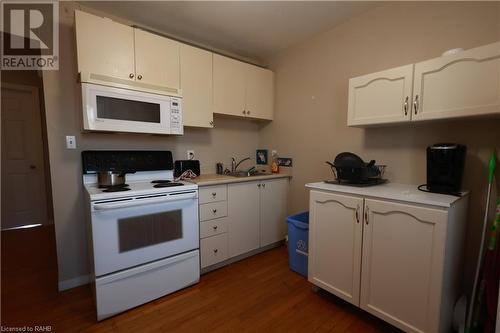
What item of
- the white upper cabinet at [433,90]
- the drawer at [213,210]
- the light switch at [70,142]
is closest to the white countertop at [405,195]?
the white upper cabinet at [433,90]

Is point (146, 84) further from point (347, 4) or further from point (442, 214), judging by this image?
point (442, 214)

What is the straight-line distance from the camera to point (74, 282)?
6.55ft

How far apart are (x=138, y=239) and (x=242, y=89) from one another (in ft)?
6.17

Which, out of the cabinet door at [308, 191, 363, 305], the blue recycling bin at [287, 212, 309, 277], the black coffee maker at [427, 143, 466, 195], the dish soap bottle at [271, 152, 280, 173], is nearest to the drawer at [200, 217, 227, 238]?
the blue recycling bin at [287, 212, 309, 277]

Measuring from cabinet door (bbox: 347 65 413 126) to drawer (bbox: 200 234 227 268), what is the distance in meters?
1.59


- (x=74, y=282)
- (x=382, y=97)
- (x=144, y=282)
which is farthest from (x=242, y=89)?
(x=74, y=282)

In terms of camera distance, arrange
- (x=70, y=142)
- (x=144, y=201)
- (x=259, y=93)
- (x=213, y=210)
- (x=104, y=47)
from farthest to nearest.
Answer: (x=259, y=93) → (x=213, y=210) → (x=70, y=142) → (x=104, y=47) → (x=144, y=201)

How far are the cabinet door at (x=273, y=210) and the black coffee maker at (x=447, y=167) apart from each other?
4.83ft

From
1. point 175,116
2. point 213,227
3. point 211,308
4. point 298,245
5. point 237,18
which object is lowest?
point 211,308

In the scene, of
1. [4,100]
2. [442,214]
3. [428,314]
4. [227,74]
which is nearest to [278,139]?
[227,74]

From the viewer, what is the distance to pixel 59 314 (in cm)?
165

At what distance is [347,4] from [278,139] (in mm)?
1508

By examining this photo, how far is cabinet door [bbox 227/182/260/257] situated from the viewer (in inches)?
90.8

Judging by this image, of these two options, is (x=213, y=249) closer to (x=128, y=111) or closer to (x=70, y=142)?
(x=128, y=111)
